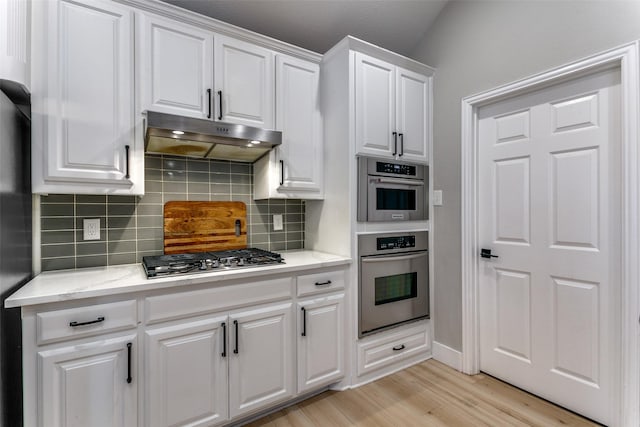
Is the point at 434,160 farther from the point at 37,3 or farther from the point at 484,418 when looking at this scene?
the point at 37,3

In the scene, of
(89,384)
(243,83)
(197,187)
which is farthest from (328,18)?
(89,384)

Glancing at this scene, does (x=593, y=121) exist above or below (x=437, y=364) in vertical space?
above

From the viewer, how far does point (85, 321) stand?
1.37 meters

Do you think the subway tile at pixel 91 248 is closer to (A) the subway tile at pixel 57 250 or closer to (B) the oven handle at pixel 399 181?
(A) the subway tile at pixel 57 250

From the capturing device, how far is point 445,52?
259 centimetres

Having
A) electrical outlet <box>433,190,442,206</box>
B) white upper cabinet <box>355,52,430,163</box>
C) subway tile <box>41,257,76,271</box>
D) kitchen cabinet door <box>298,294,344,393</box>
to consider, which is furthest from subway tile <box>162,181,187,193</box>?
Answer: electrical outlet <box>433,190,442,206</box>

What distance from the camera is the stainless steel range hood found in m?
1.63

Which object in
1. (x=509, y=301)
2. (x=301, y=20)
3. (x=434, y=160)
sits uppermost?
(x=301, y=20)

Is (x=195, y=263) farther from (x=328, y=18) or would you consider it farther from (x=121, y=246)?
(x=328, y=18)

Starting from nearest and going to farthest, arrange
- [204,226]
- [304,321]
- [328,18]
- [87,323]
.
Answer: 1. [87,323]
2. [304,321]
3. [204,226]
4. [328,18]

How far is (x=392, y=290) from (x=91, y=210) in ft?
7.09

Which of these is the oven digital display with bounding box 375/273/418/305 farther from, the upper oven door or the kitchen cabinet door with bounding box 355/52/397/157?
the kitchen cabinet door with bounding box 355/52/397/157

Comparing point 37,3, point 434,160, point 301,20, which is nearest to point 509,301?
point 434,160

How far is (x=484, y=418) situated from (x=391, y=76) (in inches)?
97.0
